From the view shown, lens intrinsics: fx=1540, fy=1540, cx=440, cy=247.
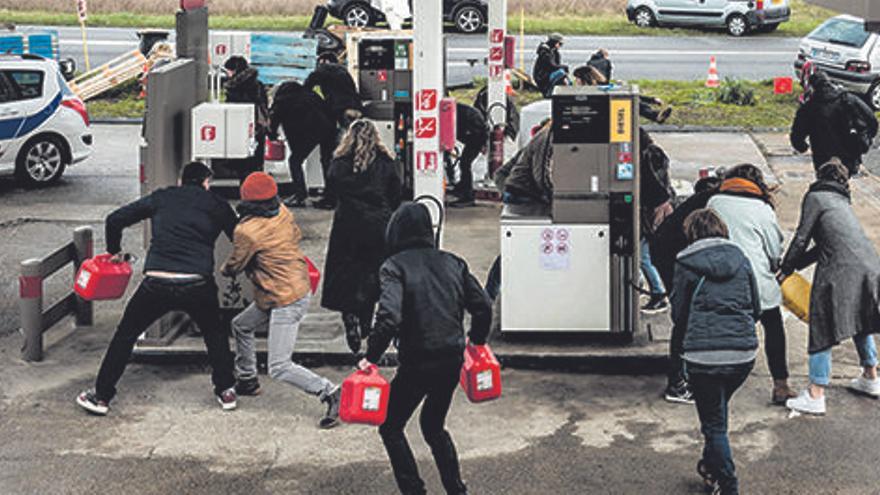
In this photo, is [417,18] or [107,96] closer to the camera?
[417,18]

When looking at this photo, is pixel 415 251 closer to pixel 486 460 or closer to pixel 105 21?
pixel 486 460

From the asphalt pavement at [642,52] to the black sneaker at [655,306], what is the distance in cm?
1515

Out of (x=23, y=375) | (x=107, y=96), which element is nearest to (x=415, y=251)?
(x=23, y=375)

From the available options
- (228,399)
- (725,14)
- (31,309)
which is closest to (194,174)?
(228,399)

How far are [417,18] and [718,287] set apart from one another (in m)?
4.06

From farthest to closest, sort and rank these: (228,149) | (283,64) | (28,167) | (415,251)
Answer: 1. (283,64)
2. (28,167)
3. (228,149)
4. (415,251)

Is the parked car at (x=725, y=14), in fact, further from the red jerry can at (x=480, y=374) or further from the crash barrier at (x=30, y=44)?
the red jerry can at (x=480, y=374)

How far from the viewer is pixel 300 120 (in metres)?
17.6

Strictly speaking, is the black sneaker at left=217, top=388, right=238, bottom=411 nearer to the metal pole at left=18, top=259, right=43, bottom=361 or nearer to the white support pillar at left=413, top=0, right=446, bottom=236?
the metal pole at left=18, top=259, right=43, bottom=361

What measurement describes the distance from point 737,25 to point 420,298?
1192 inches

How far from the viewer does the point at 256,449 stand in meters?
10.3

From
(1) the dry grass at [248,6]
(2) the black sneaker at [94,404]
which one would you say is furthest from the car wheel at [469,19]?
(2) the black sneaker at [94,404]

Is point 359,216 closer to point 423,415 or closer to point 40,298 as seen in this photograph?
point 40,298

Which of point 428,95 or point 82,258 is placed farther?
point 82,258
